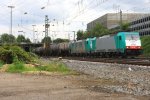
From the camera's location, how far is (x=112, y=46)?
174ft

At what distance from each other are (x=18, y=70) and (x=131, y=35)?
27690 millimetres

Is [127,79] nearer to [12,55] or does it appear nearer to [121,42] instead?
[12,55]

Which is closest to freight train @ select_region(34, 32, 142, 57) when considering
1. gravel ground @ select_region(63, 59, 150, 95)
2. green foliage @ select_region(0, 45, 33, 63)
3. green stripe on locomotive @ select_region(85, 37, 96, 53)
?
green stripe on locomotive @ select_region(85, 37, 96, 53)

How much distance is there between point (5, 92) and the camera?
1323 cm

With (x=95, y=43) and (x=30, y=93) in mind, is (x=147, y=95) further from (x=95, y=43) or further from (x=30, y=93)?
(x=95, y=43)

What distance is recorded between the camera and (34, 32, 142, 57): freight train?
49.7m

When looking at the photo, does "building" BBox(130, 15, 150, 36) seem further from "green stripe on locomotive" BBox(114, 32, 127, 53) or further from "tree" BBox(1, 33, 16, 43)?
"green stripe on locomotive" BBox(114, 32, 127, 53)

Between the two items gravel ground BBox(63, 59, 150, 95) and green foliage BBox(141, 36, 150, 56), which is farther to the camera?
green foliage BBox(141, 36, 150, 56)

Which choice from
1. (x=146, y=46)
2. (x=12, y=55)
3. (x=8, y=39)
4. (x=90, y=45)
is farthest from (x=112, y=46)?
(x=8, y=39)

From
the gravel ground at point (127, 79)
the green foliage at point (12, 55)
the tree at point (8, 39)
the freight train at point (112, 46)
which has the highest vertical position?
the tree at point (8, 39)

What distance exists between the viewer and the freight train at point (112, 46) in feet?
163

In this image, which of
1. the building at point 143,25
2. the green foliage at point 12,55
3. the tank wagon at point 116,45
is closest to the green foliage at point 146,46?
the tank wagon at point 116,45

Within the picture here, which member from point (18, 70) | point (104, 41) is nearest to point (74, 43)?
point (104, 41)

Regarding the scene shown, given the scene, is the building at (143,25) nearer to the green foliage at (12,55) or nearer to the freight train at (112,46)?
the freight train at (112,46)
